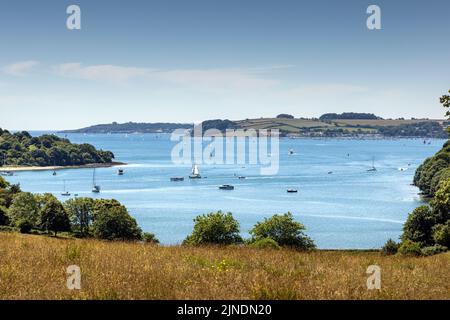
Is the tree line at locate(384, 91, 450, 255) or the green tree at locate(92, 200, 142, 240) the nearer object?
the tree line at locate(384, 91, 450, 255)

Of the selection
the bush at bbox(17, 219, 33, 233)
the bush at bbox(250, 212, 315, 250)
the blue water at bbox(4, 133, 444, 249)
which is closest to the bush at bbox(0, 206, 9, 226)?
the bush at bbox(17, 219, 33, 233)

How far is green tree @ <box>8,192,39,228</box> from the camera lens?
7381 centimetres

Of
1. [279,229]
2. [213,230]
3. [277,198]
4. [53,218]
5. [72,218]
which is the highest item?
[213,230]

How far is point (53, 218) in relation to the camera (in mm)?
72438

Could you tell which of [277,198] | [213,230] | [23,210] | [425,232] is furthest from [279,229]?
[277,198]

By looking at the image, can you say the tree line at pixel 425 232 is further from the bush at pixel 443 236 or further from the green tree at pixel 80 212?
the green tree at pixel 80 212

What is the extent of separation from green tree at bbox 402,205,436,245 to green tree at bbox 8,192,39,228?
5043 centimetres

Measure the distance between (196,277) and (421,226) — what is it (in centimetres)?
5943

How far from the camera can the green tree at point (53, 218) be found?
237ft

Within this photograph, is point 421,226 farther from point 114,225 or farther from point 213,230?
point 114,225
